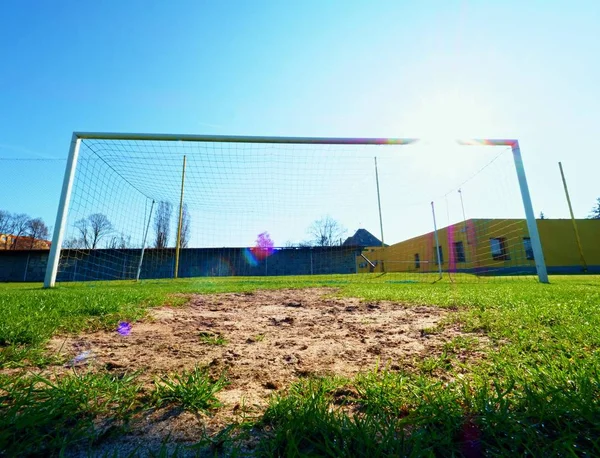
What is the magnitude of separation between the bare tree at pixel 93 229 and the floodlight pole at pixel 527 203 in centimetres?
1100

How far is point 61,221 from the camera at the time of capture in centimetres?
592

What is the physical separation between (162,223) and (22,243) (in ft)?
64.9

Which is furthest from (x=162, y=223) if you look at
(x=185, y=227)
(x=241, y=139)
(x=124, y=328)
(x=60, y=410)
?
(x=60, y=410)

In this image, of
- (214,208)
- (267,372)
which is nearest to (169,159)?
(214,208)

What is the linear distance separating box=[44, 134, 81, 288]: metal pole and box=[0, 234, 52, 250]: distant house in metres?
22.3

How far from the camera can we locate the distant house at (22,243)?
22.3 meters

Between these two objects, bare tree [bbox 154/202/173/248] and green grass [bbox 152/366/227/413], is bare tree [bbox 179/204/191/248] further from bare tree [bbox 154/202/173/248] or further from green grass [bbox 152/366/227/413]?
green grass [bbox 152/366/227/413]

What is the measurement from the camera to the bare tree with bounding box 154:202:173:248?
1106cm

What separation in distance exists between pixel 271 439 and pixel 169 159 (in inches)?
338

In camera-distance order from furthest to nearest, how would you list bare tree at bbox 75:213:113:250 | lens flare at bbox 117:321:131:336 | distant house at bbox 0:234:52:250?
1. distant house at bbox 0:234:52:250
2. bare tree at bbox 75:213:113:250
3. lens flare at bbox 117:321:131:336

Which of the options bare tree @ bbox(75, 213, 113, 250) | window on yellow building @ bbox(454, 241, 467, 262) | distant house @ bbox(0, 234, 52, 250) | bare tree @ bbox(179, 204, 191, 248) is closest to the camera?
bare tree @ bbox(75, 213, 113, 250)

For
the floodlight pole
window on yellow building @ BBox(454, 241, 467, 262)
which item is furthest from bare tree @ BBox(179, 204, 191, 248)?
window on yellow building @ BBox(454, 241, 467, 262)

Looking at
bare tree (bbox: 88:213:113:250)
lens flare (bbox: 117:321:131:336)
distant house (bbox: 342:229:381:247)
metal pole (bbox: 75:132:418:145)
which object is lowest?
lens flare (bbox: 117:321:131:336)

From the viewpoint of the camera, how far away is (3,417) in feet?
2.46
